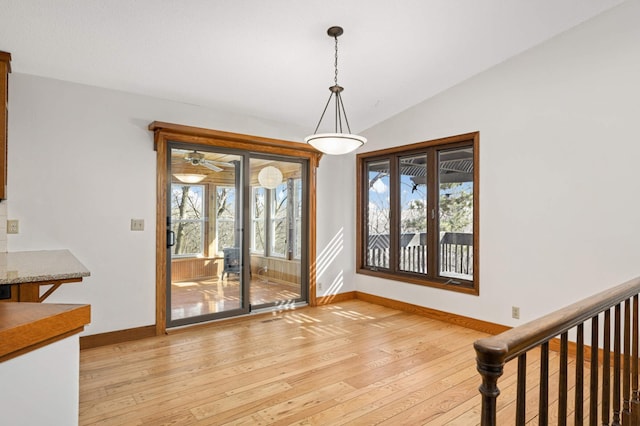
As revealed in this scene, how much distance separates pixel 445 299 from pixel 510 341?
3.52 meters

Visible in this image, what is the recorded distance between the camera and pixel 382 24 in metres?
3.04

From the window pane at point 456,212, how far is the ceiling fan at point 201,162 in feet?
8.58

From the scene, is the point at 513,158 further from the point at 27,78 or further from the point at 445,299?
the point at 27,78

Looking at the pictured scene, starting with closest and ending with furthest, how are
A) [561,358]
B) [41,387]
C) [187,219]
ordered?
[41,387] → [561,358] → [187,219]

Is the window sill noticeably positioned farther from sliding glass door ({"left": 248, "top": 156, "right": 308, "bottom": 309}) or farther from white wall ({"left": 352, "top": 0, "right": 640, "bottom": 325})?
sliding glass door ({"left": 248, "top": 156, "right": 308, "bottom": 309})

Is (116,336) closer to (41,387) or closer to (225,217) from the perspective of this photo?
(225,217)

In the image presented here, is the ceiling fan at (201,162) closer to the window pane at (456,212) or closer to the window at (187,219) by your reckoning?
the window at (187,219)

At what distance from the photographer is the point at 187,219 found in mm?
4176

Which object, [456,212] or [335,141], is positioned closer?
[335,141]

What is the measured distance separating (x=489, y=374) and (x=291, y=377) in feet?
7.07

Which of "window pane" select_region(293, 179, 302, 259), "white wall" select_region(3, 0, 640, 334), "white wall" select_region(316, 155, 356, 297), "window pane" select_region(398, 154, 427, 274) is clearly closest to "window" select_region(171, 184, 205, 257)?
"white wall" select_region(3, 0, 640, 334)

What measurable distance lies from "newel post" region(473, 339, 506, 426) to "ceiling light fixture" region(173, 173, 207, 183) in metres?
3.72

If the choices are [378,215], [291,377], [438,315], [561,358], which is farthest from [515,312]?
[561,358]

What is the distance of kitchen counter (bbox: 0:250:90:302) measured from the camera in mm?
2098
